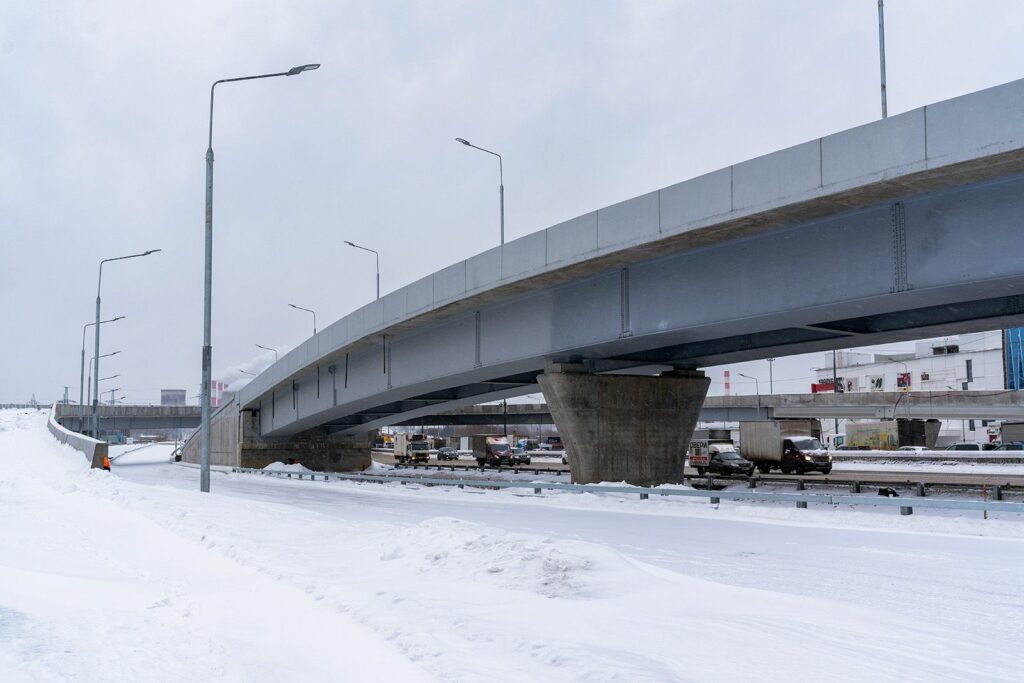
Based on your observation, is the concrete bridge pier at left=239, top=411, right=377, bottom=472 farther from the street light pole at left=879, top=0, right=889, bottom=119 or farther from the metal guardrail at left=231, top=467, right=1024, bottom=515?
the street light pole at left=879, top=0, right=889, bottom=119

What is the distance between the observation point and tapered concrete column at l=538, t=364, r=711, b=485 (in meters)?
29.0

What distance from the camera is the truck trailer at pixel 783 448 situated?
44438mm

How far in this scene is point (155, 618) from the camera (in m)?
8.23

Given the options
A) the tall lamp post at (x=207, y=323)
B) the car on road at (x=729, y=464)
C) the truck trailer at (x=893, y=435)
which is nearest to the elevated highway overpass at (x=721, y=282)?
the tall lamp post at (x=207, y=323)

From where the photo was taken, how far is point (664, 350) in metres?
31.1

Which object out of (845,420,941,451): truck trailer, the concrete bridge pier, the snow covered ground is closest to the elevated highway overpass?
the snow covered ground

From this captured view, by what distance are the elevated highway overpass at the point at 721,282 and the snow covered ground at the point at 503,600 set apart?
227 inches

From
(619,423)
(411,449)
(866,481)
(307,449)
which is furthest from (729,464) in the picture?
(411,449)

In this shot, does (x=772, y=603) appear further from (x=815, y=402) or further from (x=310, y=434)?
(x=815, y=402)

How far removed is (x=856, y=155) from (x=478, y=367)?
17.0 metres

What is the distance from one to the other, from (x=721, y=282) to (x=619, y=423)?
336 inches

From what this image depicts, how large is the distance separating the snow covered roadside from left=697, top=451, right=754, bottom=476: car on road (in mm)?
32009

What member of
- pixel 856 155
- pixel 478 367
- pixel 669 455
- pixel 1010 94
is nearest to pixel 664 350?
pixel 669 455

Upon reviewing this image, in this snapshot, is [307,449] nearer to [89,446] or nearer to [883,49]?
[89,446]
